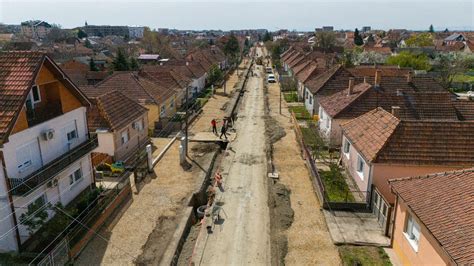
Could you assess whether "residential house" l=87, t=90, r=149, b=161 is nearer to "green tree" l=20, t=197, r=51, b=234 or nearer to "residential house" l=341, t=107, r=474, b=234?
"green tree" l=20, t=197, r=51, b=234

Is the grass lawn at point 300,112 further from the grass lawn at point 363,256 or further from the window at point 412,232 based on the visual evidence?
the window at point 412,232

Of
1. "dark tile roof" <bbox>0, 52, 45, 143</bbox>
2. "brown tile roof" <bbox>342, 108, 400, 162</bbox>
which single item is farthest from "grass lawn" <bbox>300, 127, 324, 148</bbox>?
"dark tile roof" <bbox>0, 52, 45, 143</bbox>

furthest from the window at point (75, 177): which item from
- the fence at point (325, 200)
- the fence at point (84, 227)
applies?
the fence at point (325, 200)

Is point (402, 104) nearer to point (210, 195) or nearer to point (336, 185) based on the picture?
point (336, 185)

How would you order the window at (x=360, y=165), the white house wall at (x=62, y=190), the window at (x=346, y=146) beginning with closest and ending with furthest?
the white house wall at (x=62, y=190)
the window at (x=360, y=165)
the window at (x=346, y=146)

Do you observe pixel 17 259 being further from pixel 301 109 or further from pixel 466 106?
pixel 301 109

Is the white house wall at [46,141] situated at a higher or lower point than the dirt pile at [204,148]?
higher

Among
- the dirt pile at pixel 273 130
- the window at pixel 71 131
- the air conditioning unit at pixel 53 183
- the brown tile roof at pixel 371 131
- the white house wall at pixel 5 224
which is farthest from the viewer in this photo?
the dirt pile at pixel 273 130

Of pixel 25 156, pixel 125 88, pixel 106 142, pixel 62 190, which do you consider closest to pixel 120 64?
pixel 125 88
